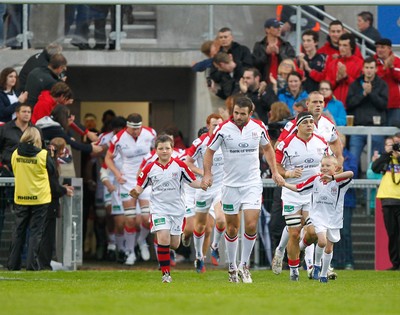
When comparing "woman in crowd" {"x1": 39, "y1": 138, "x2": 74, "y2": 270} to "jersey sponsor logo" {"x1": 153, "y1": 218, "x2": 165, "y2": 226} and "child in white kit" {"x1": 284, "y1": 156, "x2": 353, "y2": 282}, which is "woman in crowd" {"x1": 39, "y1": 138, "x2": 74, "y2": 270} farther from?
"child in white kit" {"x1": 284, "y1": 156, "x2": 353, "y2": 282}

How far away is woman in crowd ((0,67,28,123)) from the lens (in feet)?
69.7

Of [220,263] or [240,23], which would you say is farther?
[240,23]

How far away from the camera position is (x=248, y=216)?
1673 centimetres

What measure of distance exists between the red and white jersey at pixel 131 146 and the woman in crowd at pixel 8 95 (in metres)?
1.83

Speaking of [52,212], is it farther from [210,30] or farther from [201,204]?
[210,30]

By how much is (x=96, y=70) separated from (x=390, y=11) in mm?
5879

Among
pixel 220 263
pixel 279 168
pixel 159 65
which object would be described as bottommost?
pixel 220 263

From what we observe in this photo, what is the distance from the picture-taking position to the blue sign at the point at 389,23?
25.4 metres

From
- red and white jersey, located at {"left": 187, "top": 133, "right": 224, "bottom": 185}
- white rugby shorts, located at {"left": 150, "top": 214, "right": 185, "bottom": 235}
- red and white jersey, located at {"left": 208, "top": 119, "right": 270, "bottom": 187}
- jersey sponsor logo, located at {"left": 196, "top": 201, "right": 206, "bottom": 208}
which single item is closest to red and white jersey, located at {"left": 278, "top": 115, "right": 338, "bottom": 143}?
red and white jersey, located at {"left": 208, "top": 119, "right": 270, "bottom": 187}

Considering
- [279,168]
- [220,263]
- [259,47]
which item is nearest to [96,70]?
[259,47]

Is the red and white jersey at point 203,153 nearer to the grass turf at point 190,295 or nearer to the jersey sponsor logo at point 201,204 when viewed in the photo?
the jersey sponsor logo at point 201,204

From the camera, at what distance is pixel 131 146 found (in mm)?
22156

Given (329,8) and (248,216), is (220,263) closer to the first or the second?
(248,216)

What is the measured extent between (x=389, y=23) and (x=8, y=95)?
314 inches
